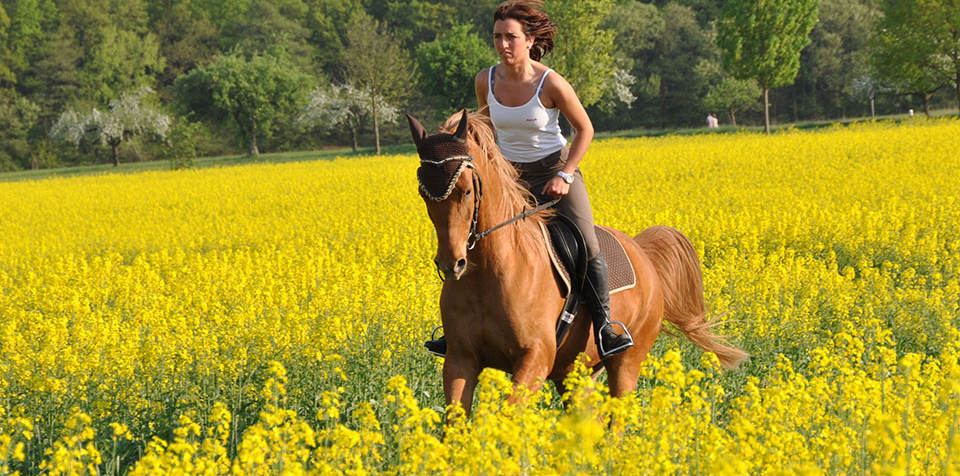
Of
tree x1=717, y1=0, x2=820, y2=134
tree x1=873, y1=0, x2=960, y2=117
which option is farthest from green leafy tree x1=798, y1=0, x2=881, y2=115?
tree x1=717, y1=0, x2=820, y2=134

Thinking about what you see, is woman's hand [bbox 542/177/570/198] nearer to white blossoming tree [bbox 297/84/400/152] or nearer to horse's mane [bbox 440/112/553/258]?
horse's mane [bbox 440/112/553/258]

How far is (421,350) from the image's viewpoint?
6.93m

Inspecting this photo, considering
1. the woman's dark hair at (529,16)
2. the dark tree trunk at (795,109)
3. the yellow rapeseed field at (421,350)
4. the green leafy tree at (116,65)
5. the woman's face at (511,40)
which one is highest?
the green leafy tree at (116,65)

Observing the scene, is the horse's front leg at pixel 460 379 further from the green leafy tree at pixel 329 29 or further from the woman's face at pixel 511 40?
the green leafy tree at pixel 329 29

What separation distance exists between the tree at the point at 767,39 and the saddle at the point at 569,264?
4001 centimetres

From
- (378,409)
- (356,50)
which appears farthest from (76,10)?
(378,409)

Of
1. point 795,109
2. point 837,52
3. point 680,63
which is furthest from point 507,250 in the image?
point 680,63

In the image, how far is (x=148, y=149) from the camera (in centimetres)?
6625

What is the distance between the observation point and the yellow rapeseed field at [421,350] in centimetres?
342

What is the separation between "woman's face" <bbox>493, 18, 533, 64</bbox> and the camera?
4.56 m

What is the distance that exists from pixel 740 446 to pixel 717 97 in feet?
192

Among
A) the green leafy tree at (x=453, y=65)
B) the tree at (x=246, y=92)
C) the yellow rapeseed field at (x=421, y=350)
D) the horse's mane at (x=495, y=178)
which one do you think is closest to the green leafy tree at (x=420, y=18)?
the tree at (x=246, y=92)

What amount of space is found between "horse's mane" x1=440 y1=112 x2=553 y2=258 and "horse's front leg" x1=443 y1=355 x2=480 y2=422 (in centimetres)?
64

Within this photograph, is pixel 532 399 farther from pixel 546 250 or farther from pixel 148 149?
pixel 148 149
